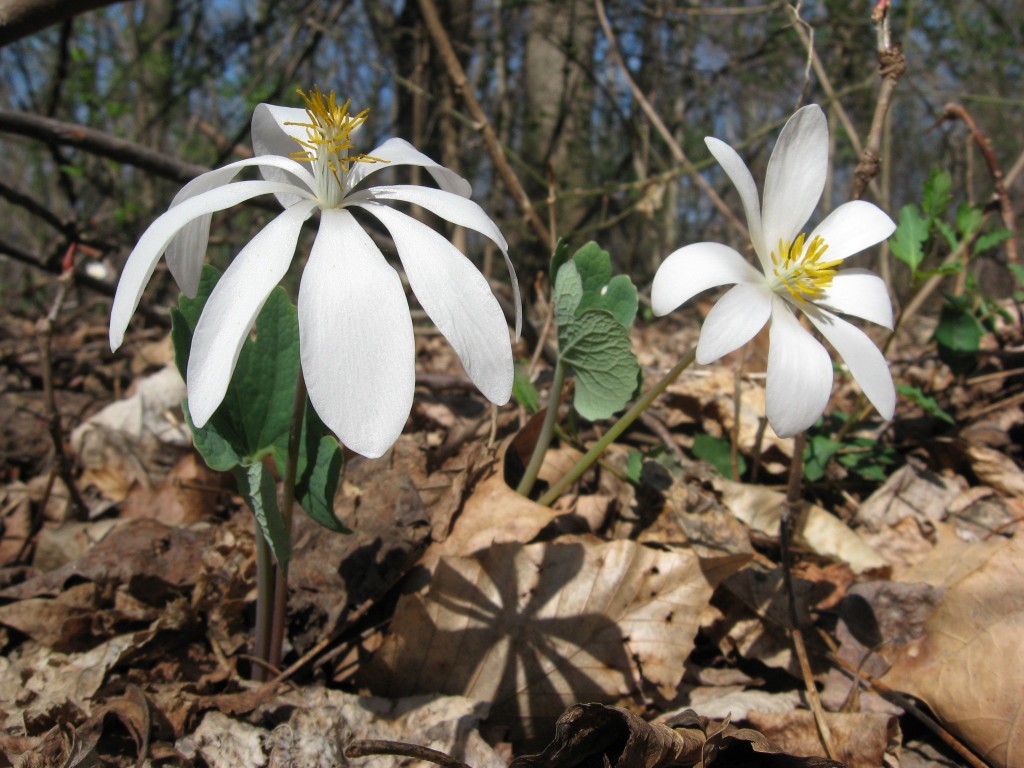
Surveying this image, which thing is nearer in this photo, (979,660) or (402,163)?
(402,163)

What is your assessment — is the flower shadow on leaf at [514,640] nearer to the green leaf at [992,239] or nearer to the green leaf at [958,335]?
the green leaf at [958,335]

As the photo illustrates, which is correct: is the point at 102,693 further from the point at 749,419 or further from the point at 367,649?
the point at 749,419

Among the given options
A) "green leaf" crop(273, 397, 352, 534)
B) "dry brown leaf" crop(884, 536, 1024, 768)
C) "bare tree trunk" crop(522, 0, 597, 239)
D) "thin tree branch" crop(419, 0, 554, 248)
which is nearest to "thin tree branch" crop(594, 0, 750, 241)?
"thin tree branch" crop(419, 0, 554, 248)

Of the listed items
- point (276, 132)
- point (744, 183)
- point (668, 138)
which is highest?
point (668, 138)

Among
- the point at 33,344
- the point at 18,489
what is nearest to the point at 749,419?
the point at 18,489

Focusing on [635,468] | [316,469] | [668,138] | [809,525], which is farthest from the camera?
[668,138]

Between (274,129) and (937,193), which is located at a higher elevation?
(274,129)

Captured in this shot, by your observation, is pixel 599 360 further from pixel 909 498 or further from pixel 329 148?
pixel 909 498

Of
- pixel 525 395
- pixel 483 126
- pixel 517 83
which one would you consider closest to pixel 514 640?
pixel 525 395
